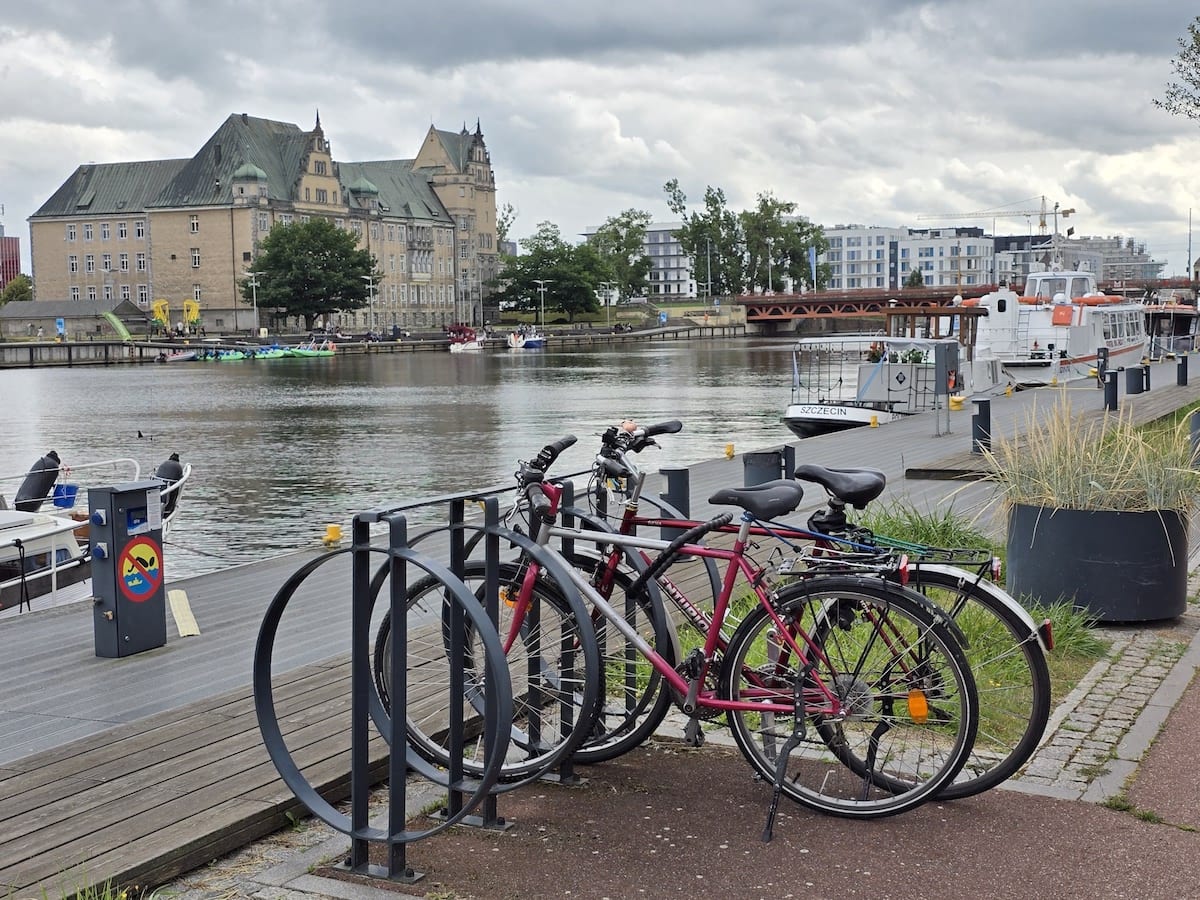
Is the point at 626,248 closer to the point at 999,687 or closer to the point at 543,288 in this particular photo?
the point at 543,288

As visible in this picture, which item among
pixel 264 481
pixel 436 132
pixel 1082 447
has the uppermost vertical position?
pixel 436 132

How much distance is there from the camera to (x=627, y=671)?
19.0 feet

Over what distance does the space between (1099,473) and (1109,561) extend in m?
0.50

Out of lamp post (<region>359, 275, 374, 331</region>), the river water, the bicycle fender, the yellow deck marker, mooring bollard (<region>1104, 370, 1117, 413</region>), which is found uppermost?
lamp post (<region>359, 275, 374, 331</region>)

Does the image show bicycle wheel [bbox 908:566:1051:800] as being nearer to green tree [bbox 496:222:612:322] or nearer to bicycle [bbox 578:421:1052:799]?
bicycle [bbox 578:421:1052:799]

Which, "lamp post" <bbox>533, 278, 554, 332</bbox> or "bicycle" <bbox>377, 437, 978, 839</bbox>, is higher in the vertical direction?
"lamp post" <bbox>533, 278, 554, 332</bbox>

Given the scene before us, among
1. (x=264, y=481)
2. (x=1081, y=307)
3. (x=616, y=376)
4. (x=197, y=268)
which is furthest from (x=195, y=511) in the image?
(x=197, y=268)

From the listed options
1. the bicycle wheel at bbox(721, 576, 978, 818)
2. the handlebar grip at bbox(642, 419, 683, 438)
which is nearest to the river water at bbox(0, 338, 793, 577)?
the handlebar grip at bbox(642, 419, 683, 438)

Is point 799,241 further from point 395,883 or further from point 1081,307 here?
point 395,883

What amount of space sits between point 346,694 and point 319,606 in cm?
311

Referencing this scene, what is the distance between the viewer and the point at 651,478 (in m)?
18.1

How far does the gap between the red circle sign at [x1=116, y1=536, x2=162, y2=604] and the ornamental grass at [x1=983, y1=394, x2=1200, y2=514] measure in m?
4.92

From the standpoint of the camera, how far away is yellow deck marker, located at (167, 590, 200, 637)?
8832 mm

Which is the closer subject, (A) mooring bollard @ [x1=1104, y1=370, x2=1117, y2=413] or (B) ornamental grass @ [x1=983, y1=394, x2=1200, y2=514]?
(B) ornamental grass @ [x1=983, y1=394, x2=1200, y2=514]
